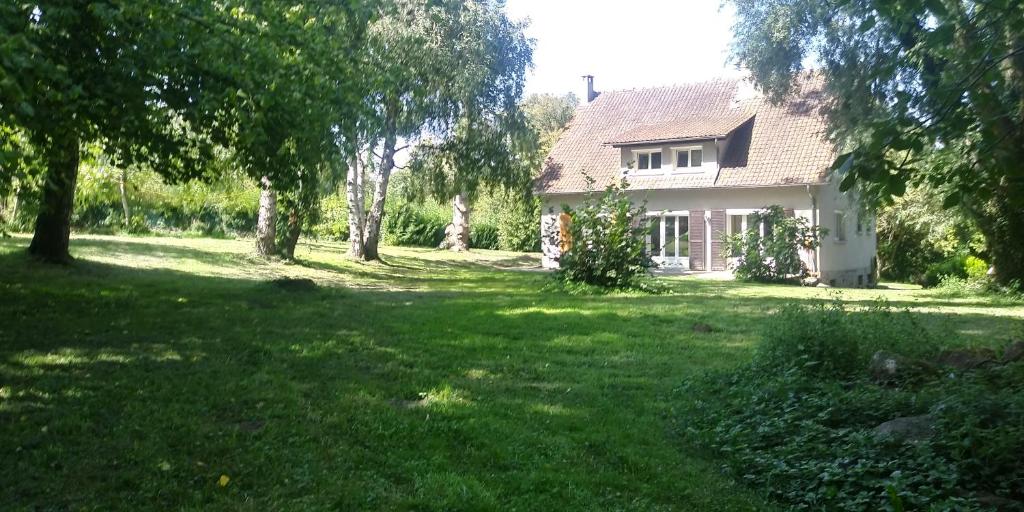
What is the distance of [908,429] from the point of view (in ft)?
18.2

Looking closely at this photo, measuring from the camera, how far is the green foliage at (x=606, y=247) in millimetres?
Result: 17625

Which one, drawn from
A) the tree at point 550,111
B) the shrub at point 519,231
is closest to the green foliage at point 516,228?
the shrub at point 519,231

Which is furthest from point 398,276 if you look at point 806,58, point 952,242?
point 952,242

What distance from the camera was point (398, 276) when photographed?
2373 cm

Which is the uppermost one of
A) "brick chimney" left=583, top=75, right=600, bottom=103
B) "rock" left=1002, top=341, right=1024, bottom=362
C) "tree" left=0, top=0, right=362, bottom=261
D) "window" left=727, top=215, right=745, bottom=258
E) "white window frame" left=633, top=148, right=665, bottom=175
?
"brick chimney" left=583, top=75, right=600, bottom=103

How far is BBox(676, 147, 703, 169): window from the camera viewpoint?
3091 centimetres

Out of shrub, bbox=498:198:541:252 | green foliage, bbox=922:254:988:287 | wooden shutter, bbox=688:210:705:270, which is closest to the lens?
green foliage, bbox=922:254:988:287

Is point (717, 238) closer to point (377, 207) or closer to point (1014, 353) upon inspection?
point (377, 207)

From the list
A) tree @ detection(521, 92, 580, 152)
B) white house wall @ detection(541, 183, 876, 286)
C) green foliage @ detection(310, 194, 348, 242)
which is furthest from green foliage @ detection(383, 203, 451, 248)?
tree @ detection(521, 92, 580, 152)

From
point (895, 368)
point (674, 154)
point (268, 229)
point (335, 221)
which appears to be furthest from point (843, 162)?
point (335, 221)

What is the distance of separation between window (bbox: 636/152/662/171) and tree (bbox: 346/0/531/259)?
5.96 m

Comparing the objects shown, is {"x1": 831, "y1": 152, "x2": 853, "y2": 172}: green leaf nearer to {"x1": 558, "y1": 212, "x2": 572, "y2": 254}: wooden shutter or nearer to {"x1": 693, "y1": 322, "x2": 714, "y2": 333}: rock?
{"x1": 693, "y1": 322, "x2": 714, "y2": 333}: rock

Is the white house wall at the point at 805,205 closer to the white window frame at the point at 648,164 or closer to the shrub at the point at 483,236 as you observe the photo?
the white window frame at the point at 648,164

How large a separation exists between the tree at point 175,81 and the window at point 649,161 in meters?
22.8
